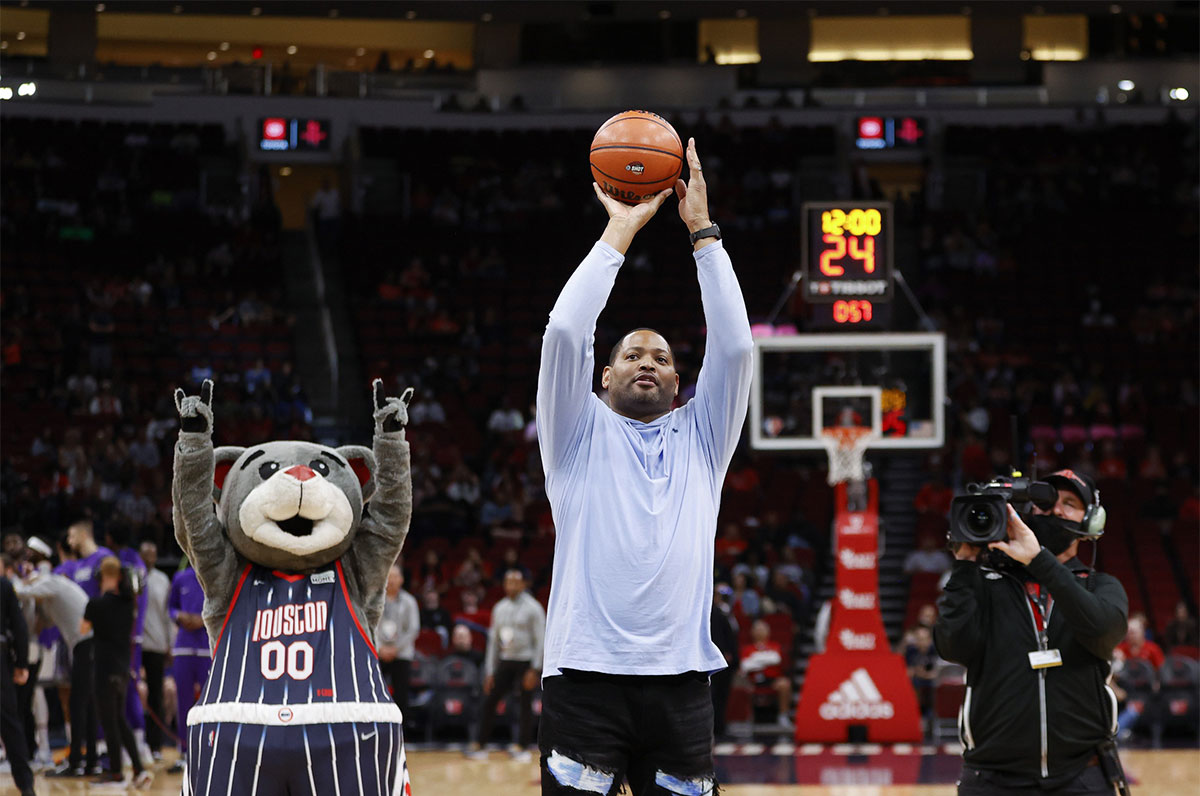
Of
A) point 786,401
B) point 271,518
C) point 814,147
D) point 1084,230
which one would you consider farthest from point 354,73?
point 271,518

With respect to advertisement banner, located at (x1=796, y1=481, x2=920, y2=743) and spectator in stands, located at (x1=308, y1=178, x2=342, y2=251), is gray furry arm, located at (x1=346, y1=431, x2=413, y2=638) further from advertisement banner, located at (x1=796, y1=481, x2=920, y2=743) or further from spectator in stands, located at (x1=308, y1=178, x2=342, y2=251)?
spectator in stands, located at (x1=308, y1=178, x2=342, y2=251)

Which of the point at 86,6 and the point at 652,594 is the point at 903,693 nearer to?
the point at 652,594

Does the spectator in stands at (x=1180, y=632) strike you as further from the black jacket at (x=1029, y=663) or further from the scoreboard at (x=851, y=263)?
the black jacket at (x=1029, y=663)

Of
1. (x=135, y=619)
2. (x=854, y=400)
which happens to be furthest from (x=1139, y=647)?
A: (x=135, y=619)

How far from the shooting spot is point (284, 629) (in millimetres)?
4598

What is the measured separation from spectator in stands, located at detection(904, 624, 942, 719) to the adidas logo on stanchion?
1047mm

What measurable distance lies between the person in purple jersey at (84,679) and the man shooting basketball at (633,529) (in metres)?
7.01

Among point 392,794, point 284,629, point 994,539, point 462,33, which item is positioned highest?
point 462,33

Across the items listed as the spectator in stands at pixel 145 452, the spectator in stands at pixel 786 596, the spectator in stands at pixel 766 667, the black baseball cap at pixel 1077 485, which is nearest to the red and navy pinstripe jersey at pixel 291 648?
the black baseball cap at pixel 1077 485

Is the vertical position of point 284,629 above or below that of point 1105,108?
below

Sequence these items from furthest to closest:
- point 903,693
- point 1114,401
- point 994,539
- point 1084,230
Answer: point 1084,230 → point 1114,401 → point 903,693 → point 994,539

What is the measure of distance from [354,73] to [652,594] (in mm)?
20122

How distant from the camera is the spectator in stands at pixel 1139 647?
1235 cm

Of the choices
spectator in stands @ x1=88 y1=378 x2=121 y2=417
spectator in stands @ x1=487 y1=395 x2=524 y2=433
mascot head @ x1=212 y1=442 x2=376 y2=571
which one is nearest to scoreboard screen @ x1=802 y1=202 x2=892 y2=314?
spectator in stands @ x1=487 y1=395 x2=524 y2=433
